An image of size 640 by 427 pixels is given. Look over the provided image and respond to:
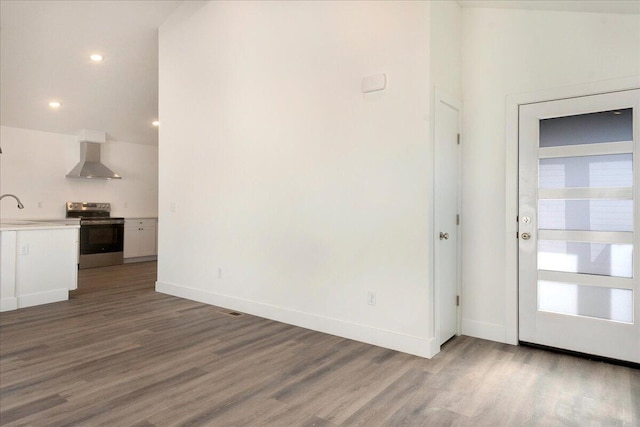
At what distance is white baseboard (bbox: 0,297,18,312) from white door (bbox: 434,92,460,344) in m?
4.49

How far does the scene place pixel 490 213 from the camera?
344 cm

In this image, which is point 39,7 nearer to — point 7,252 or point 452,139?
point 7,252

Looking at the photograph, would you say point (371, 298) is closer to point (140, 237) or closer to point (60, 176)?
point (140, 237)

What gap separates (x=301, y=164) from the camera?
3.82 meters

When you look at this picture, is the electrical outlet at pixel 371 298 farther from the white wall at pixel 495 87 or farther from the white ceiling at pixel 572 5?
the white ceiling at pixel 572 5

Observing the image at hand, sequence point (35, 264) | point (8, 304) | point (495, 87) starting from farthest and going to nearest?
1. point (35, 264)
2. point (8, 304)
3. point (495, 87)

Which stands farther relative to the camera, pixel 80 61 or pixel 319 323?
pixel 80 61

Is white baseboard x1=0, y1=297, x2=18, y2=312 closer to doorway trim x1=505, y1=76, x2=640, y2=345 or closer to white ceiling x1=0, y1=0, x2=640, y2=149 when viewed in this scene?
white ceiling x1=0, y1=0, x2=640, y2=149

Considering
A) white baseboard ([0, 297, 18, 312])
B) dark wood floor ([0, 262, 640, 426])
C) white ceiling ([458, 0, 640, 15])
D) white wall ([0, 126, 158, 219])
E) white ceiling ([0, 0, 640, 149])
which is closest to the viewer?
dark wood floor ([0, 262, 640, 426])

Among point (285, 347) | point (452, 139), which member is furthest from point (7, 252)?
point (452, 139)

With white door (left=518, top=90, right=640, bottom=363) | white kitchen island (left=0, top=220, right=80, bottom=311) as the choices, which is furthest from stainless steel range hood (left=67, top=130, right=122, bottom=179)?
white door (left=518, top=90, right=640, bottom=363)

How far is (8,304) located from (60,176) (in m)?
3.84

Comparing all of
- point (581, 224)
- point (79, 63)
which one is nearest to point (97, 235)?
point (79, 63)

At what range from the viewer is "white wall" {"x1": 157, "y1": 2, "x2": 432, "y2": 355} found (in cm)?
315
